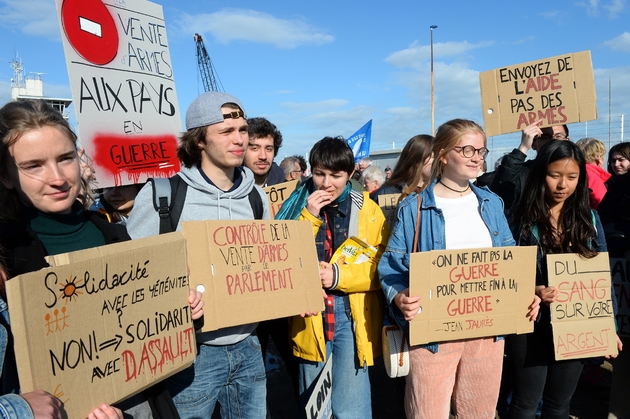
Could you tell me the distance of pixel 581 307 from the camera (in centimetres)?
291

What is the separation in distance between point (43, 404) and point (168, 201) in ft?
3.83

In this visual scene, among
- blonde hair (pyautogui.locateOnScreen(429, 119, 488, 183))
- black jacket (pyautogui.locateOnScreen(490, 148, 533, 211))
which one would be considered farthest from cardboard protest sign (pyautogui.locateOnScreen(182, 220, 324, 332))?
black jacket (pyautogui.locateOnScreen(490, 148, 533, 211))

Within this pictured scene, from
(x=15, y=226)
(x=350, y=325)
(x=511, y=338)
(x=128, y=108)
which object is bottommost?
(x=511, y=338)

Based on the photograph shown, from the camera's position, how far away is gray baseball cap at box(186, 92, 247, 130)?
249cm

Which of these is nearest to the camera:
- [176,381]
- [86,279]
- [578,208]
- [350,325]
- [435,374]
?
[86,279]

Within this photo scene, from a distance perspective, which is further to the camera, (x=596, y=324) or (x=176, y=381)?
(x=596, y=324)

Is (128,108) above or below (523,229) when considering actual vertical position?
above

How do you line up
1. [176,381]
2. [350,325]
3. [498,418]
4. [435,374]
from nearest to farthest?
[176,381], [435,374], [350,325], [498,418]

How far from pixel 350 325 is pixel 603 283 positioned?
168 cm

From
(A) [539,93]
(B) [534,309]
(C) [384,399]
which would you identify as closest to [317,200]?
(B) [534,309]

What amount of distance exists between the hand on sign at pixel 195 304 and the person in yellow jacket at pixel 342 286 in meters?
0.84

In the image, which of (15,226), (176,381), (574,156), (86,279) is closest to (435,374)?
(176,381)

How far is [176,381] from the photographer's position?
2.28m

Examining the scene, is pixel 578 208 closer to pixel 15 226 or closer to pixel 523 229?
pixel 523 229
